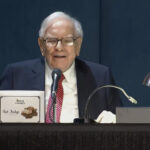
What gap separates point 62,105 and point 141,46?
119 centimetres

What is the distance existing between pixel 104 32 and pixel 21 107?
1.79m

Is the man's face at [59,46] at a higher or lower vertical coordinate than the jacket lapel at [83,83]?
higher

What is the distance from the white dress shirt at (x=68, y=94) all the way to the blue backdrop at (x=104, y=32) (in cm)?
85

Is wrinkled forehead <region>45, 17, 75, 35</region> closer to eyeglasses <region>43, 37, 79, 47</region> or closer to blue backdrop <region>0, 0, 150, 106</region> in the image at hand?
eyeglasses <region>43, 37, 79, 47</region>

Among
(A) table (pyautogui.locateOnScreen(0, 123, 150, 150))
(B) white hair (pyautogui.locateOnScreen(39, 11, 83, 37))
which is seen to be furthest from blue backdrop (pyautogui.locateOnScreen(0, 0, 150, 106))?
(A) table (pyautogui.locateOnScreen(0, 123, 150, 150))

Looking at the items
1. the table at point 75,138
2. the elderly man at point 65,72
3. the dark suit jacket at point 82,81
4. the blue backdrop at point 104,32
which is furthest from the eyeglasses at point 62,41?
the table at point 75,138

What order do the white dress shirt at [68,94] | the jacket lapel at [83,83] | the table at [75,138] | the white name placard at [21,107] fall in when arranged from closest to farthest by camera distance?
1. the table at [75,138]
2. the white name placard at [21,107]
3. the white dress shirt at [68,94]
4. the jacket lapel at [83,83]

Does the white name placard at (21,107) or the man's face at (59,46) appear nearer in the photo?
the white name placard at (21,107)

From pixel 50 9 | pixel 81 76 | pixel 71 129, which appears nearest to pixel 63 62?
pixel 81 76

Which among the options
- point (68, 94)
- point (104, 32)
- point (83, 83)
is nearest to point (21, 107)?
point (68, 94)

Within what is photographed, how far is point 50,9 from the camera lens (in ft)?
11.8

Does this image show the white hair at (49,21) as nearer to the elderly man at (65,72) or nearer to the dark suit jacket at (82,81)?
the elderly man at (65,72)

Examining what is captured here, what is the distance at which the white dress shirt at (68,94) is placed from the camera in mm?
2568

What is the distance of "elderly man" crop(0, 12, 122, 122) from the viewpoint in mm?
2707
